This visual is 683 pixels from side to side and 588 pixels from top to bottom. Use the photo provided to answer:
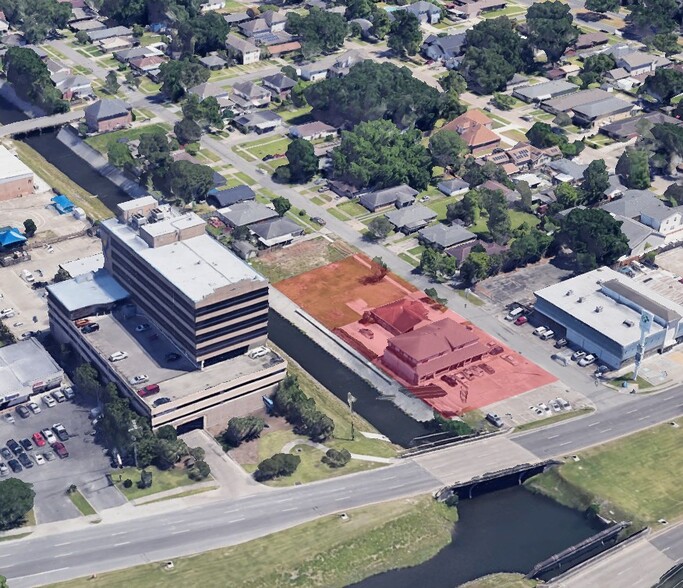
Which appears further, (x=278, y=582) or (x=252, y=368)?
(x=252, y=368)

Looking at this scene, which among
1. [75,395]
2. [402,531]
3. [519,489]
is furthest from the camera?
[75,395]

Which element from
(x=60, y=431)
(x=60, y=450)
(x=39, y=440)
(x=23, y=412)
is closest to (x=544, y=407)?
(x=60, y=450)

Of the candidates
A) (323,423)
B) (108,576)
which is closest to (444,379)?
(323,423)

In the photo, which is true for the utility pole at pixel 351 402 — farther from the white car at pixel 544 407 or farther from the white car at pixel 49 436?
the white car at pixel 49 436

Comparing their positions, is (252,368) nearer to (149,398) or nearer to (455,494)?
(149,398)

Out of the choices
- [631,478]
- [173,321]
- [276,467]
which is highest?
[173,321]

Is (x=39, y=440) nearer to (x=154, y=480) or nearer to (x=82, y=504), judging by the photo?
(x=82, y=504)
